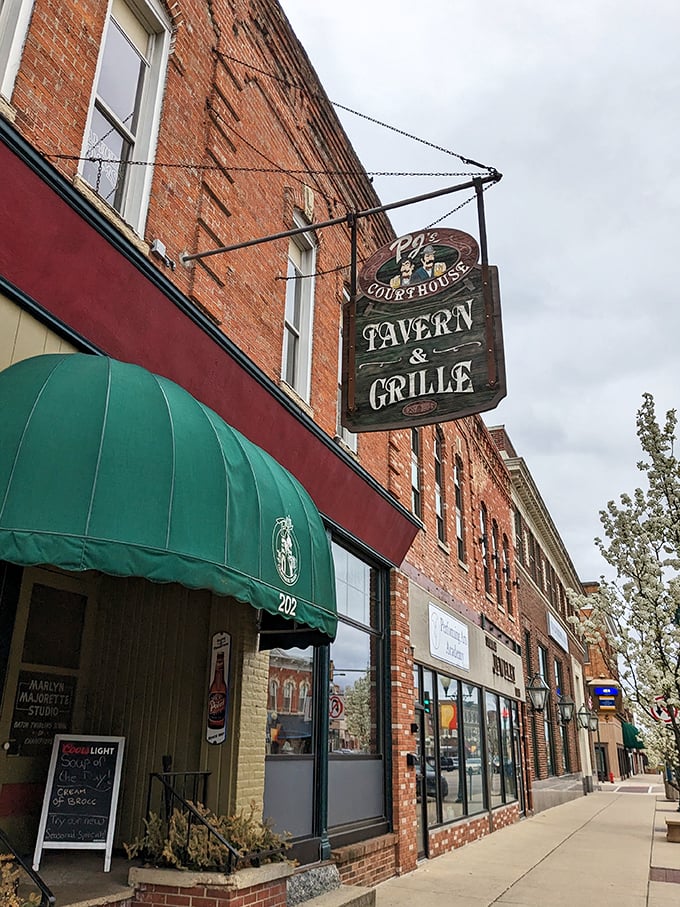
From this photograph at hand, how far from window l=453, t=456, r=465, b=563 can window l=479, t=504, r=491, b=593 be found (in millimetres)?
1515

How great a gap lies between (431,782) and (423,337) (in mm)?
7923

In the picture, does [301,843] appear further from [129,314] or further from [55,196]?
[55,196]

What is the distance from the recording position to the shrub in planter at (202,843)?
5.55 m

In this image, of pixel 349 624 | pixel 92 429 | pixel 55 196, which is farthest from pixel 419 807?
pixel 55 196

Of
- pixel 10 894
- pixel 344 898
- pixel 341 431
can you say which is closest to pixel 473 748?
pixel 341 431

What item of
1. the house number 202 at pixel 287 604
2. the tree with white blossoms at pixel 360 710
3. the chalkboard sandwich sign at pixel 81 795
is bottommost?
the chalkboard sandwich sign at pixel 81 795

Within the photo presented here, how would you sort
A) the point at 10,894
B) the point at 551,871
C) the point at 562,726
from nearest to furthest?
the point at 10,894 → the point at 551,871 → the point at 562,726

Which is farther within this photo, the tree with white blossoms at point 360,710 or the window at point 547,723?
the window at point 547,723

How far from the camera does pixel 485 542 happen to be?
18500 mm

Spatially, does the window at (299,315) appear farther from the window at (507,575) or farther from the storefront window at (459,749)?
the window at (507,575)

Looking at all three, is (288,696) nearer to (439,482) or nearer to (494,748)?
(439,482)

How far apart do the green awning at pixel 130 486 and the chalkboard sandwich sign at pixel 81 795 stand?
2105 millimetres

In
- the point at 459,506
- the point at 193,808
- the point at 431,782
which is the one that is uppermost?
the point at 459,506

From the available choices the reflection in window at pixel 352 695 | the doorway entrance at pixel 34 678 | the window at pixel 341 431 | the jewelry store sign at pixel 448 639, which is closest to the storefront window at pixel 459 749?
the jewelry store sign at pixel 448 639
